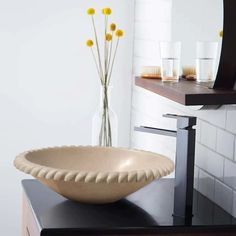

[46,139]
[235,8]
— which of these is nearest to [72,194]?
[235,8]

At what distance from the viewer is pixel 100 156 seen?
2.29 meters

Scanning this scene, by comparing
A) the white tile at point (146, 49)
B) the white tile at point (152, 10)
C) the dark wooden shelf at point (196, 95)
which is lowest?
the dark wooden shelf at point (196, 95)

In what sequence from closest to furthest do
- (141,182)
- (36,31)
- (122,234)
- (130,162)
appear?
1. (122,234)
2. (141,182)
3. (130,162)
4. (36,31)

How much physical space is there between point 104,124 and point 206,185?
32.9 inches

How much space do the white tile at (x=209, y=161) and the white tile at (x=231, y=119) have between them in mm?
125

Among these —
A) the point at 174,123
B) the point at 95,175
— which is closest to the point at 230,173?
the point at 95,175

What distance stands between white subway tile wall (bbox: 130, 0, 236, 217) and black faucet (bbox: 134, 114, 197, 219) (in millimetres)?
181

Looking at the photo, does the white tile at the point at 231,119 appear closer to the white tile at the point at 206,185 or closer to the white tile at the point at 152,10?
the white tile at the point at 206,185

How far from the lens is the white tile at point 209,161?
2232mm

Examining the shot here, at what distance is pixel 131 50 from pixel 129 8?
0.22m

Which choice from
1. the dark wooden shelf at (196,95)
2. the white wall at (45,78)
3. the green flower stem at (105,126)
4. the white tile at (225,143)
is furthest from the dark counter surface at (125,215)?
the white wall at (45,78)

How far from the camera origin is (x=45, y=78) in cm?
345

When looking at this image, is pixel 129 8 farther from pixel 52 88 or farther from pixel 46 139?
pixel 46 139

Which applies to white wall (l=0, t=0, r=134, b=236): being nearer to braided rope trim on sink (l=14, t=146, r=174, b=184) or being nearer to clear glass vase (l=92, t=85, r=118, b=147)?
clear glass vase (l=92, t=85, r=118, b=147)
